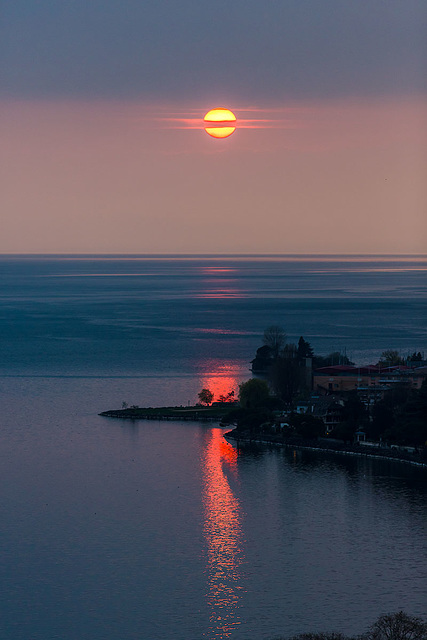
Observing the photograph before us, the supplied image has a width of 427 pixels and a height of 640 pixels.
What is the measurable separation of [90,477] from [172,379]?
499 inches

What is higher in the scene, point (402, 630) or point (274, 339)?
point (274, 339)

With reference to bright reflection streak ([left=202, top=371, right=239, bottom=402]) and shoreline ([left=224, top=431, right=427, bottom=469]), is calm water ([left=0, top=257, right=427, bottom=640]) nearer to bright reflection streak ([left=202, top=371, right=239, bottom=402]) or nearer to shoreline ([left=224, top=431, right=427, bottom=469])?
bright reflection streak ([left=202, top=371, right=239, bottom=402])

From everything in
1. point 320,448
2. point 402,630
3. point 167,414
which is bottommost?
point 402,630

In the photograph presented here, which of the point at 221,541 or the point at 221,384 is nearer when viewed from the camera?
the point at 221,541

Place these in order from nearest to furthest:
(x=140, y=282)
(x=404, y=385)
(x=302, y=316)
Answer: (x=404, y=385)
(x=302, y=316)
(x=140, y=282)

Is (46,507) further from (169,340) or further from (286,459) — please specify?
(169,340)

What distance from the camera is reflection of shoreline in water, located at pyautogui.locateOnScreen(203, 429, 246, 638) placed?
12.4 meters

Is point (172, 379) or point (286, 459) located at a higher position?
point (172, 379)

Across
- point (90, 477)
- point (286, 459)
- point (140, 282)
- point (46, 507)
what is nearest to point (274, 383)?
point (286, 459)

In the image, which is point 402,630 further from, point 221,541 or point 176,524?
point 176,524

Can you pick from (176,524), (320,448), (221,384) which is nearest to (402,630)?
(176,524)

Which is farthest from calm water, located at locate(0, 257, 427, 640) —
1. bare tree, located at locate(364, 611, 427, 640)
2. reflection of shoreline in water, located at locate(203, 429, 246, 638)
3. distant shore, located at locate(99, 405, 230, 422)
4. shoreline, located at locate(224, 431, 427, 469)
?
bare tree, located at locate(364, 611, 427, 640)

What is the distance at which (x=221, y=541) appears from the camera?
15391 millimetres

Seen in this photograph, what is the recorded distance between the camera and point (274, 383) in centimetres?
2773
